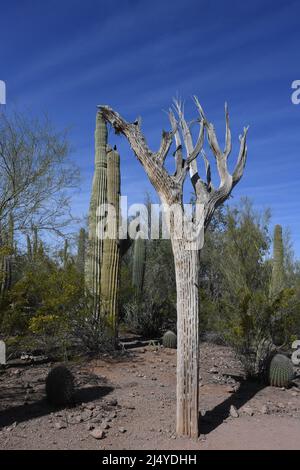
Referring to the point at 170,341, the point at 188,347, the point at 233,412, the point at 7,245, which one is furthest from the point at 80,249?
the point at 188,347

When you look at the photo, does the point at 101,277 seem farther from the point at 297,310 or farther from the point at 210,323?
the point at 297,310

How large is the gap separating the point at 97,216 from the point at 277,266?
620 cm

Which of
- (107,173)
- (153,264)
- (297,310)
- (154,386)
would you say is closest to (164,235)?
(153,264)

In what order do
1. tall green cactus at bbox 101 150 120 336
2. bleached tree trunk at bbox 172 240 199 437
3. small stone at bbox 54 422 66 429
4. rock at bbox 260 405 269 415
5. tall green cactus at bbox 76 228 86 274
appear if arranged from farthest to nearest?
tall green cactus at bbox 76 228 86 274 → tall green cactus at bbox 101 150 120 336 → rock at bbox 260 405 269 415 → small stone at bbox 54 422 66 429 → bleached tree trunk at bbox 172 240 199 437

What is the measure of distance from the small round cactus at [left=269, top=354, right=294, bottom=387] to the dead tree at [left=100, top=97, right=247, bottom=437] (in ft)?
11.3

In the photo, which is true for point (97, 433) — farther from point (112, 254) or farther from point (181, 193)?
point (112, 254)

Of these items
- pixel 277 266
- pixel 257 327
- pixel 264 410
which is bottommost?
pixel 264 410

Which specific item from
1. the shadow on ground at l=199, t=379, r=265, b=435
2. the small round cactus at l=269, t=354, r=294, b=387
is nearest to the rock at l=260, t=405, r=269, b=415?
the shadow on ground at l=199, t=379, r=265, b=435

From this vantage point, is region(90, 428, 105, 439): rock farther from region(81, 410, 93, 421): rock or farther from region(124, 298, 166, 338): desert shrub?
region(124, 298, 166, 338): desert shrub

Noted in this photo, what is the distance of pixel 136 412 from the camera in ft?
20.5

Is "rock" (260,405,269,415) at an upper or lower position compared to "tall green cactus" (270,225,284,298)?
lower

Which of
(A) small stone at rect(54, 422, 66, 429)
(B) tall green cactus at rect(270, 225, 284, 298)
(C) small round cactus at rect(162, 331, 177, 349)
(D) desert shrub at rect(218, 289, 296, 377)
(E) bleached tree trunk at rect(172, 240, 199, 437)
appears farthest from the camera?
(C) small round cactus at rect(162, 331, 177, 349)

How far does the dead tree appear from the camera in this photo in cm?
537

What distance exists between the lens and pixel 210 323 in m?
10.5
